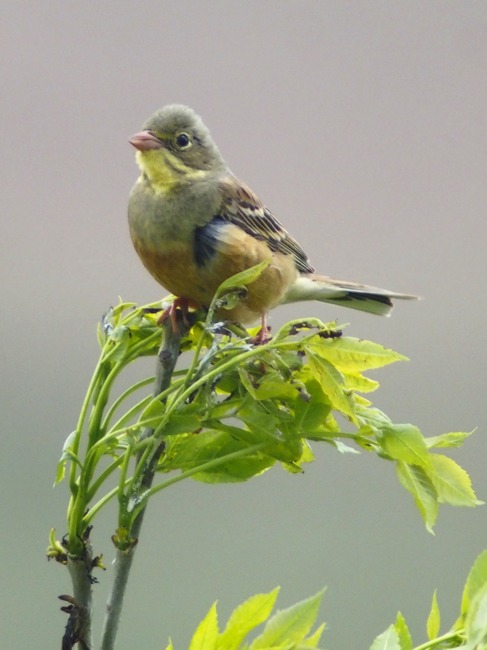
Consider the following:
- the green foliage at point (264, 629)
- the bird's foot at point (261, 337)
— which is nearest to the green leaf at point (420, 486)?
the green foliage at point (264, 629)

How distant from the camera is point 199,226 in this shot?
2033mm

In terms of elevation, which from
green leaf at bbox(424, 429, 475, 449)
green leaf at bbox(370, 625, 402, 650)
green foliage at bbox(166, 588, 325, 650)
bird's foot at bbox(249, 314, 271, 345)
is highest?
bird's foot at bbox(249, 314, 271, 345)

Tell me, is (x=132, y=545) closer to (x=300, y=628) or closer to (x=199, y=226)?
(x=300, y=628)

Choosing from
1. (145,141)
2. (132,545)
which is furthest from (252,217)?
(132,545)

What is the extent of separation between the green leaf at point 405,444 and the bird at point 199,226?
707mm

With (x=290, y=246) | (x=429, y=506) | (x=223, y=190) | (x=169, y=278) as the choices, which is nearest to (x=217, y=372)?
(x=429, y=506)

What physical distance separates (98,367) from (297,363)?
0.80 ft

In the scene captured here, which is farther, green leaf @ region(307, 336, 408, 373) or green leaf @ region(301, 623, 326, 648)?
green leaf @ region(307, 336, 408, 373)

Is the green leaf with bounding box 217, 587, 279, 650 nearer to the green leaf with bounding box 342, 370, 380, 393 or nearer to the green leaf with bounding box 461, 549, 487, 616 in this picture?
the green leaf with bounding box 461, 549, 487, 616

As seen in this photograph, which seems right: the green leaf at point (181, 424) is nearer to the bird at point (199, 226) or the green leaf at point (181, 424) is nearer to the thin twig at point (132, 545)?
the thin twig at point (132, 545)

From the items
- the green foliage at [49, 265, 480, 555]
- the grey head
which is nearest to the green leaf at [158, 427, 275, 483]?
the green foliage at [49, 265, 480, 555]

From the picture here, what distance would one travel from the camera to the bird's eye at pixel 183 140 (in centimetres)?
216

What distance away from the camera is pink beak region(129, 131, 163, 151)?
2.05 meters

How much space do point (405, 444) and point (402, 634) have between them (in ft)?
0.67
